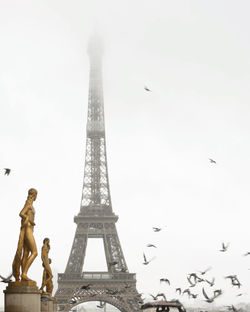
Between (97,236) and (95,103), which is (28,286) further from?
(95,103)

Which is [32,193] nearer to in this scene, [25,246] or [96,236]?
[25,246]

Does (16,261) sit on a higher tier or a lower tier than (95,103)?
lower

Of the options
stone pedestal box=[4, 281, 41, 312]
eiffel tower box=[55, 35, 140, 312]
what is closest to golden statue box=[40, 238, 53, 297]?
stone pedestal box=[4, 281, 41, 312]

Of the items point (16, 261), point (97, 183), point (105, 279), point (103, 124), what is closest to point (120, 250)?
point (105, 279)

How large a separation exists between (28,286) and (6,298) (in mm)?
610

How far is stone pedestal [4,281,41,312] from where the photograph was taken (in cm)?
1522

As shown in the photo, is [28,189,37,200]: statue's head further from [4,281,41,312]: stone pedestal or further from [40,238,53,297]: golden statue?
[40,238,53,297]: golden statue

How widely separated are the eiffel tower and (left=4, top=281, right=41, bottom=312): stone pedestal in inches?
2828

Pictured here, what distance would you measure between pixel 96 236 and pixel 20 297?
84758 millimetres

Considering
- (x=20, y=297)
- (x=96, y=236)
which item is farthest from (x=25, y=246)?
(x=96, y=236)

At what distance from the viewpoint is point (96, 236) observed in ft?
326

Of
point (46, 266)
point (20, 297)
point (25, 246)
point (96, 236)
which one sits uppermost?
point (96, 236)

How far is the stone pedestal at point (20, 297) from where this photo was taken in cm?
1522

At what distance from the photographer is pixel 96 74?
11044cm
